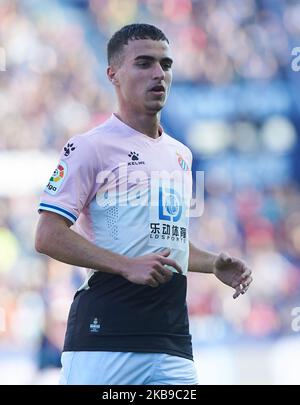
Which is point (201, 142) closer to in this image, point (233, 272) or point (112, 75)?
point (112, 75)

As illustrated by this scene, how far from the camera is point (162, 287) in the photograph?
3348 millimetres

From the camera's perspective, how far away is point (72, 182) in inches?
129

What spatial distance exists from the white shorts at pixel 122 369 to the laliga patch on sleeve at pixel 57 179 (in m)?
0.60

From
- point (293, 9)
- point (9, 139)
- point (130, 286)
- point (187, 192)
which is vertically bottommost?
point (130, 286)

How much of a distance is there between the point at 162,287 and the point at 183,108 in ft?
18.3

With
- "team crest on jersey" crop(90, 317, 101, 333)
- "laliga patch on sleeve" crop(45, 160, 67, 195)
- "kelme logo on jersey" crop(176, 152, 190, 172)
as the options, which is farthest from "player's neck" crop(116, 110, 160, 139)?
"team crest on jersey" crop(90, 317, 101, 333)

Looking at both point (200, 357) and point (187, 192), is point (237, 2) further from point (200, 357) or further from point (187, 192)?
point (187, 192)

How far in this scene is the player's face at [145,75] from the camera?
11.5 feet

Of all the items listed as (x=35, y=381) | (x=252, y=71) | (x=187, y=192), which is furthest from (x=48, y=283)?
(x=187, y=192)

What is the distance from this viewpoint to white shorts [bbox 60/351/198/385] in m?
3.28

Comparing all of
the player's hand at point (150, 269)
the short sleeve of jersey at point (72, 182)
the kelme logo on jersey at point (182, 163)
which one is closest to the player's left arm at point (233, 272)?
the player's hand at point (150, 269)

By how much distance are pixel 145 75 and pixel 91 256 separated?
0.78 m

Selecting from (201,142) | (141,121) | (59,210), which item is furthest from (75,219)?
(201,142)

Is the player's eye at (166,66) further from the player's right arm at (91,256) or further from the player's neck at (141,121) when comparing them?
the player's right arm at (91,256)
